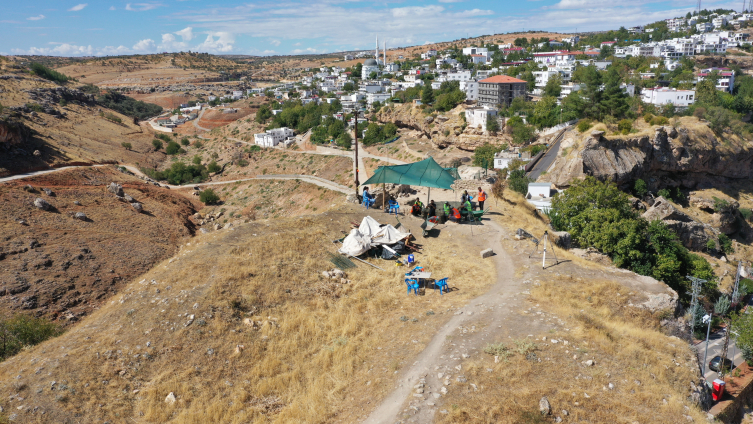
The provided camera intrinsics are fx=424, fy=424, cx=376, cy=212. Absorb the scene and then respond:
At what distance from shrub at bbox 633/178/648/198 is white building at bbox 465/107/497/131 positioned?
17.6 meters

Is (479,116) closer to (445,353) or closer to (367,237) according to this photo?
(367,237)

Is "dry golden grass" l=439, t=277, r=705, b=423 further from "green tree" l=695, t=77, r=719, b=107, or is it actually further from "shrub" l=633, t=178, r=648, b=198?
"green tree" l=695, t=77, r=719, b=107

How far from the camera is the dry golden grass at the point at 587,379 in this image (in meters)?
8.59

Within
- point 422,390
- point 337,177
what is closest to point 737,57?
point 337,177

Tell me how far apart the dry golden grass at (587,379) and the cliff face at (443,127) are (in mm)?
38681

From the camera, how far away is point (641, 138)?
37.1m

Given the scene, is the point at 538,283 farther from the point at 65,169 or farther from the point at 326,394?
the point at 65,169

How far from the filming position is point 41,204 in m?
A: 26.2

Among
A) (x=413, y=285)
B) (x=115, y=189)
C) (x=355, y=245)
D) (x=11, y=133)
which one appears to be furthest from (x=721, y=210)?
(x=11, y=133)

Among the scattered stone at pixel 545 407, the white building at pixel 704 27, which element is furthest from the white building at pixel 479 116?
the white building at pixel 704 27

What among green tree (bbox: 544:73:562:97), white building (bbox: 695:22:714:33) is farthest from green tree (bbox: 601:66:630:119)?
white building (bbox: 695:22:714:33)

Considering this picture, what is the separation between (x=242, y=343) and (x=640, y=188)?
38.0m

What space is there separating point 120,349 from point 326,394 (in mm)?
5695

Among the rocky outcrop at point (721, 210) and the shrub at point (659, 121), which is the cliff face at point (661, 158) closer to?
the shrub at point (659, 121)
